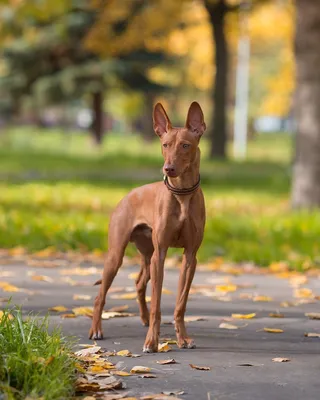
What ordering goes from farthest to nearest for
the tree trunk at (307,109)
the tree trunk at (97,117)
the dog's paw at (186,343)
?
the tree trunk at (97,117), the tree trunk at (307,109), the dog's paw at (186,343)

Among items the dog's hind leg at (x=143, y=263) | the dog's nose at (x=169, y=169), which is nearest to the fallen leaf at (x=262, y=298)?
the dog's hind leg at (x=143, y=263)

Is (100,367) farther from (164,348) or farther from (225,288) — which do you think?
(225,288)

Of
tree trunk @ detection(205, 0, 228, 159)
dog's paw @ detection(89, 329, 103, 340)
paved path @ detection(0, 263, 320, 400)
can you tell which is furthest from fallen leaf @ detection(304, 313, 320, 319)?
tree trunk @ detection(205, 0, 228, 159)

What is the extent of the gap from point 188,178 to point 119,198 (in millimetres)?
11826

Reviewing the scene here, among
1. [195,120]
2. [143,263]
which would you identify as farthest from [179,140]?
[143,263]

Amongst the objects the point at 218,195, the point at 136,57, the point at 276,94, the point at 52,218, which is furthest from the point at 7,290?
the point at 276,94

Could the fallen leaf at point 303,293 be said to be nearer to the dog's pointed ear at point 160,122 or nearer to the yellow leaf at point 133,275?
the yellow leaf at point 133,275

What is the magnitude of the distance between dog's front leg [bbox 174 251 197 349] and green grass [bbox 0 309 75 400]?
3.68 feet

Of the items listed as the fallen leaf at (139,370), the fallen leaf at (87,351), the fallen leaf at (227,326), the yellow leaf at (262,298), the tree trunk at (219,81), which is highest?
the tree trunk at (219,81)

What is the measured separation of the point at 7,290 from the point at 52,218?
539cm

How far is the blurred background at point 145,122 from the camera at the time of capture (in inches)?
506

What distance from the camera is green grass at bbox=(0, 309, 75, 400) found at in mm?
4961

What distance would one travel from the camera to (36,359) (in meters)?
5.21

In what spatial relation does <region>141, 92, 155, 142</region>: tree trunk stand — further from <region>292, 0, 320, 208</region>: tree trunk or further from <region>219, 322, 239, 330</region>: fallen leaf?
<region>219, 322, 239, 330</region>: fallen leaf
